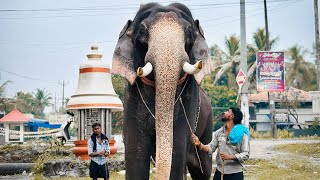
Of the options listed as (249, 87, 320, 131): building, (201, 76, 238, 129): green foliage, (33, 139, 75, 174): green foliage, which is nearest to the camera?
(33, 139, 75, 174): green foliage

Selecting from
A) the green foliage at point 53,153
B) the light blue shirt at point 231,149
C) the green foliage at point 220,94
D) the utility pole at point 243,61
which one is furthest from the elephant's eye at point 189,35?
the green foliage at point 220,94

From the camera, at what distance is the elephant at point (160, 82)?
6.07 metres

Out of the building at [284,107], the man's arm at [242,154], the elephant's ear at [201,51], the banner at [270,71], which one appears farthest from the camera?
the building at [284,107]

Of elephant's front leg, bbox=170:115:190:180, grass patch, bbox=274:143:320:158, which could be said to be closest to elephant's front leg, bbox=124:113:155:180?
elephant's front leg, bbox=170:115:190:180

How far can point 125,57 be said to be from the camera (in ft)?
21.3

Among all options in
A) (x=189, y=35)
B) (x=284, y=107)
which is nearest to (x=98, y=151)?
(x=189, y=35)

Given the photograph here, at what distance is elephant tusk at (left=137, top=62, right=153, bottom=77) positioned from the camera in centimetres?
593

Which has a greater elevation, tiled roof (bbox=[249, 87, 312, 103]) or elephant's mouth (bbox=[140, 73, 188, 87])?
tiled roof (bbox=[249, 87, 312, 103])

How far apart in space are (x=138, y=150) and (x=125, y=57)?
103 centimetres

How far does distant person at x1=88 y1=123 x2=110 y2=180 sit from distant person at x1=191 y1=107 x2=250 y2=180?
347cm

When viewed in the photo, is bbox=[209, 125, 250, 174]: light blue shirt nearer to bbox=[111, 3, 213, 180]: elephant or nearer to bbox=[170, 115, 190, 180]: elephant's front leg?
bbox=[111, 3, 213, 180]: elephant

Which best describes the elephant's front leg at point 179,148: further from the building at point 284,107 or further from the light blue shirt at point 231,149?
the building at point 284,107

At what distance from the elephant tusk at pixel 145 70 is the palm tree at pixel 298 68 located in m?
55.3

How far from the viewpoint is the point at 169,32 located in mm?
6246
